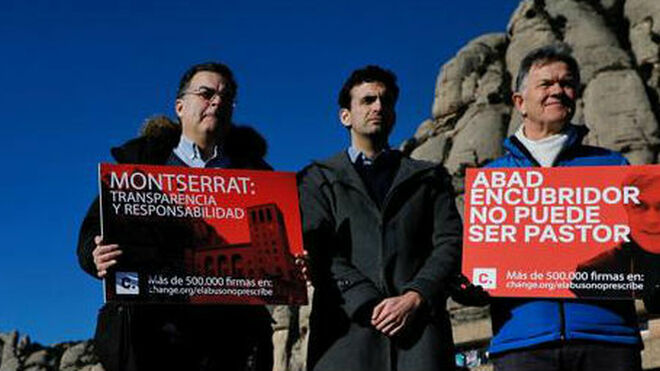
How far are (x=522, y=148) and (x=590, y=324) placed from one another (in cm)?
141

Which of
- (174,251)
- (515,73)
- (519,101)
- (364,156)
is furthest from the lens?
(515,73)

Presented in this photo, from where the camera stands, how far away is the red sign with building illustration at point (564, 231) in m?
A: 6.37

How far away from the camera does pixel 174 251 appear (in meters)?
6.18

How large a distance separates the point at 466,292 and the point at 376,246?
0.73 metres

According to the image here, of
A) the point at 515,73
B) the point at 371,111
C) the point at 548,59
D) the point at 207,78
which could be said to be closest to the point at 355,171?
the point at 371,111

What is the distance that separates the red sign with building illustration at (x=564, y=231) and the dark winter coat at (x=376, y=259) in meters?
0.24

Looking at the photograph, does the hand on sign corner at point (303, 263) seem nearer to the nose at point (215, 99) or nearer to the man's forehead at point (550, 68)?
the nose at point (215, 99)

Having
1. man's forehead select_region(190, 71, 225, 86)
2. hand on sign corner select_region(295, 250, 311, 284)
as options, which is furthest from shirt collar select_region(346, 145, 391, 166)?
man's forehead select_region(190, 71, 225, 86)

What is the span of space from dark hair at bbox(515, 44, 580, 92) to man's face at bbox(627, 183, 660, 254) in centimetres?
94

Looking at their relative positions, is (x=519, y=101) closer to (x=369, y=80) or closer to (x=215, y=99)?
(x=369, y=80)

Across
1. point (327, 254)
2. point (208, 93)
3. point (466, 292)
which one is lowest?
point (466, 292)

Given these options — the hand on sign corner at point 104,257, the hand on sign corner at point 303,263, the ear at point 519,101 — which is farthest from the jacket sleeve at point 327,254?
the ear at point 519,101

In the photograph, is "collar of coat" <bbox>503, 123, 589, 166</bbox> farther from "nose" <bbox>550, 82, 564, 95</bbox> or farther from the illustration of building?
the illustration of building

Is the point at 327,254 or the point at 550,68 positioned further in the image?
the point at 550,68
